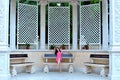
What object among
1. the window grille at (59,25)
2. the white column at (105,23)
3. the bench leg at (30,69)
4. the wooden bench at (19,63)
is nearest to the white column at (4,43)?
the wooden bench at (19,63)

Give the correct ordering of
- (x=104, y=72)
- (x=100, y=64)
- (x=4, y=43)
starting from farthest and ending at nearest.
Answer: (x=100, y=64) → (x=104, y=72) → (x=4, y=43)

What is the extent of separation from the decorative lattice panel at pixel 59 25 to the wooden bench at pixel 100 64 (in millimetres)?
1596

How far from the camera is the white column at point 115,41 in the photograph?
7820 millimetres

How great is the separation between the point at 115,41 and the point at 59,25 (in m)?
3.79

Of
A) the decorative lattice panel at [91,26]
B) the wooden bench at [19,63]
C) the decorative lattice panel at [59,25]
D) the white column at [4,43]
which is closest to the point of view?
the white column at [4,43]

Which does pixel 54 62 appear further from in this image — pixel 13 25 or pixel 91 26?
pixel 13 25

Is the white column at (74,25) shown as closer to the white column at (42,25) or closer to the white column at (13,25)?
the white column at (42,25)

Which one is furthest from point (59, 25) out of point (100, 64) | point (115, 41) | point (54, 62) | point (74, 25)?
point (115, 41)

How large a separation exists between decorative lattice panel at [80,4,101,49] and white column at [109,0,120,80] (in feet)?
8.55

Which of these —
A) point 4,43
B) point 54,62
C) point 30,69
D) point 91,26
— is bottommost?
point 30,69

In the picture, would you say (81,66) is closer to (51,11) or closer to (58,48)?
(58,48)

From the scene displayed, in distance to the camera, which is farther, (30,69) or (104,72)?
(30,69)

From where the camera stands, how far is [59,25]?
439 inches

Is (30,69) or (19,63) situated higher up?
(19,63)
